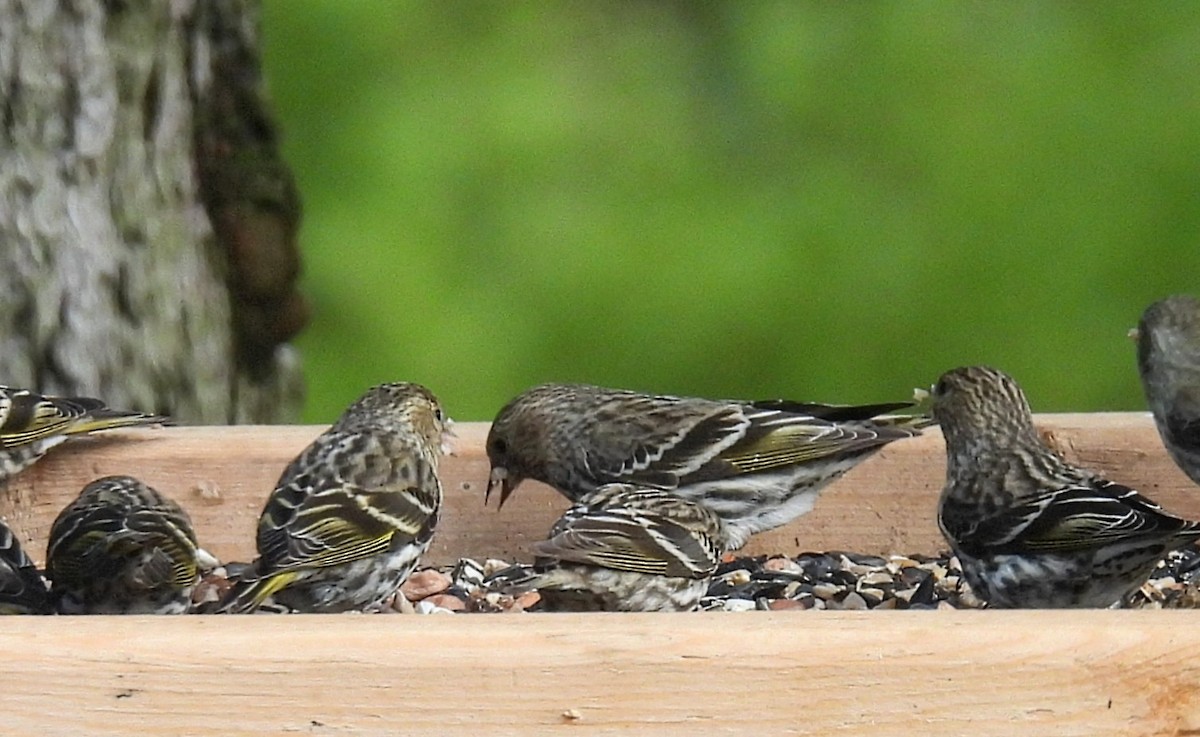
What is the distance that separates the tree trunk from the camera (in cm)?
407

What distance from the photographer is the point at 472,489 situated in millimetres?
3756

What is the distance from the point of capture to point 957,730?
7.39ft

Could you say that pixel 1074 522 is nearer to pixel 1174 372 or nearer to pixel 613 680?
pixel 1174 372

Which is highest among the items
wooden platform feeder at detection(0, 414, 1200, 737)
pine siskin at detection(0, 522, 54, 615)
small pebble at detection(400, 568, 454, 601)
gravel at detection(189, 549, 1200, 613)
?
wooden platform feeder at detection(0, 414, 1200, 737)

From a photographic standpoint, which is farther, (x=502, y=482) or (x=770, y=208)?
(x=770, y=208)

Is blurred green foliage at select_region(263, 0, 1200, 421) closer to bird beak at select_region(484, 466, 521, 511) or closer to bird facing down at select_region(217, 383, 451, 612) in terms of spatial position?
bird beak at select_region(484, 466, 521, 511)

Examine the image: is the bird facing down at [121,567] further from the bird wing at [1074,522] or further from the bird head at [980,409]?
the bird head at [980,409]

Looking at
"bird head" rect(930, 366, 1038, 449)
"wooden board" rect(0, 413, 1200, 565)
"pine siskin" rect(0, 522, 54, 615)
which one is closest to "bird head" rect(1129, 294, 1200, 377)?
"wooden board" rect(0, 413, 1200, 565)

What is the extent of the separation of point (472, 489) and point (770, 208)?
5.79 feet

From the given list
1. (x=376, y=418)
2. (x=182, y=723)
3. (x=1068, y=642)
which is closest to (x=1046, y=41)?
(x=376, y=418)

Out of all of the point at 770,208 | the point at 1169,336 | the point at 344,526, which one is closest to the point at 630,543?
the point at 344,526

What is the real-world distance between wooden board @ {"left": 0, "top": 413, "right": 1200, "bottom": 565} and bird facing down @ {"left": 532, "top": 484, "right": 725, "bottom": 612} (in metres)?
0.51

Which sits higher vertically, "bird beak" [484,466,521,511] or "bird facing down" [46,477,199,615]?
"bird facing down" [46,477,199,615]

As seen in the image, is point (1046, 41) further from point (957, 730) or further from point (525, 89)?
point (957, 730)
